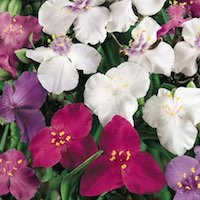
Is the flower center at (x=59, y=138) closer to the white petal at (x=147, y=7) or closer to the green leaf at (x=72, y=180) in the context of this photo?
the green leaf at (x=72, y=180)

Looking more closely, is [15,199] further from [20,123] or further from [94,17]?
[94,17]

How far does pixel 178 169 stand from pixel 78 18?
19 centimetres

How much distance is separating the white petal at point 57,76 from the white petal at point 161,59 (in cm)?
7

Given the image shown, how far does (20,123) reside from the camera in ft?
2.12

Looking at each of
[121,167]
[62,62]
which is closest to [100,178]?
[121,167]

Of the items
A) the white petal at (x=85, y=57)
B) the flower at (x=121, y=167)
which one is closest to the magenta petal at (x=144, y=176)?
the flower at (x=121, y=167)

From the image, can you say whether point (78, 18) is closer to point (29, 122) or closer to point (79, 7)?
point (79, 7)

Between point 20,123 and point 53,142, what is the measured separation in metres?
0.04

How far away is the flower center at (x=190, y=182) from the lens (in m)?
0.63

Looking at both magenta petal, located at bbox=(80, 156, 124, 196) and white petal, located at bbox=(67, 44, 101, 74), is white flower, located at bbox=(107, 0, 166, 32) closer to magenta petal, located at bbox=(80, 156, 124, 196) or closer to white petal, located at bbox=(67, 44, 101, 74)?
white petal, located at bbox=(67, 44, 101, 74)

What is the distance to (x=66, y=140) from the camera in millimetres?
639

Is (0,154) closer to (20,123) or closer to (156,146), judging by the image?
(20,123)

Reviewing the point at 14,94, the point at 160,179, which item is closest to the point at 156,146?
the point at 160,179

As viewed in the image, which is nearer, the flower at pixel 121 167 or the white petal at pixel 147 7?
the flower at pixel 121 167
